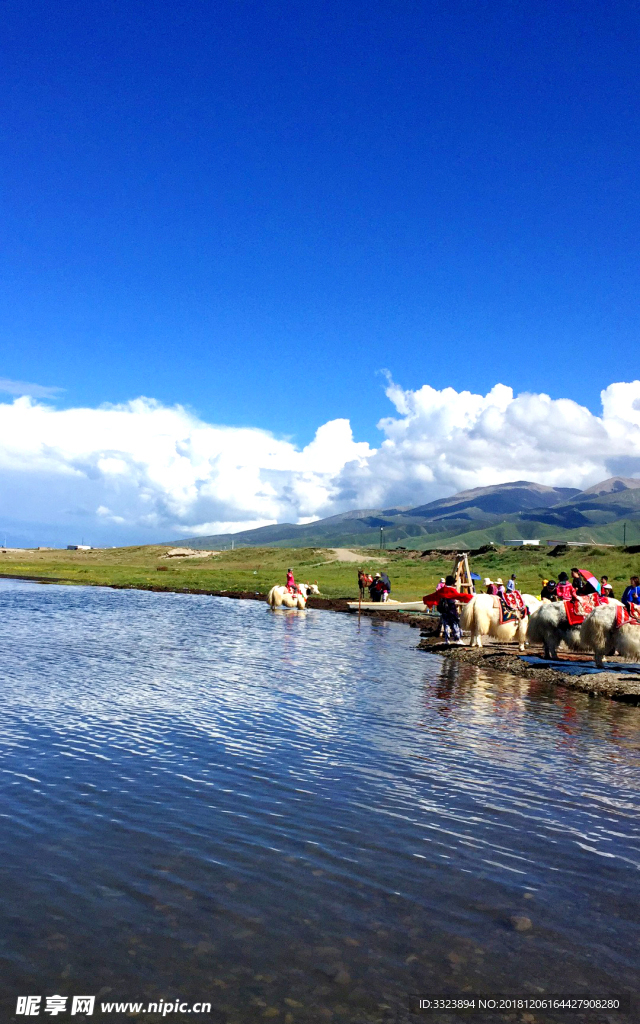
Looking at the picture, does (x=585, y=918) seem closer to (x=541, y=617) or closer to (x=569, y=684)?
(x=569, y=684)

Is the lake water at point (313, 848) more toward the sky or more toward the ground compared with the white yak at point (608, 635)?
more toward the ground

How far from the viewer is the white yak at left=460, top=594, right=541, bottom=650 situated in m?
30.1

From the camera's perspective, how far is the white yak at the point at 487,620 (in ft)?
98.6

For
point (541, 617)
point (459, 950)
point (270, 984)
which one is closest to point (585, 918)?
point (459, 950)

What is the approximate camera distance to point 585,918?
25.8ft

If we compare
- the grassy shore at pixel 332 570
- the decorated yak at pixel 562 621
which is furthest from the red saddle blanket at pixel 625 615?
the grassy shore at pixel 332 570

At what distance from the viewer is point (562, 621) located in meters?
25.9

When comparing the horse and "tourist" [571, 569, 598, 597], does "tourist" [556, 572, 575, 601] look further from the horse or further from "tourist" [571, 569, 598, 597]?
the horse

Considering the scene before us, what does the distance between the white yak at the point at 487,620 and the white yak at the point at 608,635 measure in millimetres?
5561

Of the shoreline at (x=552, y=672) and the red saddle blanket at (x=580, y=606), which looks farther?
the red saddle blanket at (x=580, y=606)

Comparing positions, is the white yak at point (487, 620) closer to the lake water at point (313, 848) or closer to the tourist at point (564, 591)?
the tourist at point (564, 591)

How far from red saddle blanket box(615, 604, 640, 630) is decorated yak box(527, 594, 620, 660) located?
0.56m

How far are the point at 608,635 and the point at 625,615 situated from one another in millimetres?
946

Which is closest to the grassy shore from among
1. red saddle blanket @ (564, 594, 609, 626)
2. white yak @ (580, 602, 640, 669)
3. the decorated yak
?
the decorated yak
